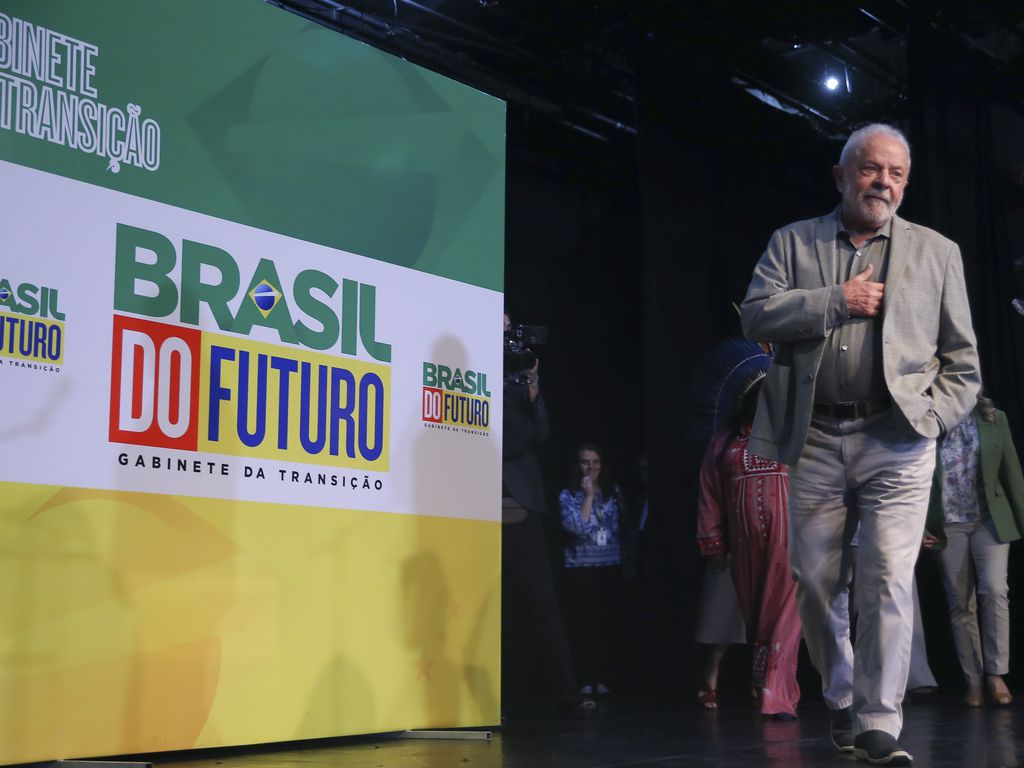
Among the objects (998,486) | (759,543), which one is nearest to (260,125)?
(759,543)

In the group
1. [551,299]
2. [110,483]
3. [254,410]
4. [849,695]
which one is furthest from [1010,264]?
[110,483]

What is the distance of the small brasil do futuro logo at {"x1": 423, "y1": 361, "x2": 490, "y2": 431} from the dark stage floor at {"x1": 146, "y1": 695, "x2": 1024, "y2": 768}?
1.05m

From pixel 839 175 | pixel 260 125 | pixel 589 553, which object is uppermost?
pixel 260 125

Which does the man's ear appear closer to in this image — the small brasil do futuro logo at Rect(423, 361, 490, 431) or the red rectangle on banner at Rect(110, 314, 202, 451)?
the small brasil do futuro logo at Rect(423, 361, 490, 431)

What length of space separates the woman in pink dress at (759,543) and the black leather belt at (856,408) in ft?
6.49

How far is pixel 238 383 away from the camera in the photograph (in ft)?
12.1

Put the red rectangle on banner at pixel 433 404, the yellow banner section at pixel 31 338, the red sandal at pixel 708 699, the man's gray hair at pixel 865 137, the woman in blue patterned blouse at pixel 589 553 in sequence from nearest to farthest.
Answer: the yellow banner section at pixel 31 338, the man's gray hair at pixel 865 137, the red rectangle on banner at pixel 433 404, the red sandal at pixel 708 699, the woman in blue patterned blouse at pixel 589 553

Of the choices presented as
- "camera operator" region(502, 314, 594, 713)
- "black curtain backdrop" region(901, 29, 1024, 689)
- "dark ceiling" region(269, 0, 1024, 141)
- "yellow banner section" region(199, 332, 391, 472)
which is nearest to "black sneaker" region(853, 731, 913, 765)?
"yellow banner section" region(199, 332, 391, 472)

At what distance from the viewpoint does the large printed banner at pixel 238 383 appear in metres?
3.18

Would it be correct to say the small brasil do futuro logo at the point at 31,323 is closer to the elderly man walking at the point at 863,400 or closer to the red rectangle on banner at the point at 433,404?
the red rectangle on banner at the point at 433,404

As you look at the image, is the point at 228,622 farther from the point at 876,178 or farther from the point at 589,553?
the point at 589,553

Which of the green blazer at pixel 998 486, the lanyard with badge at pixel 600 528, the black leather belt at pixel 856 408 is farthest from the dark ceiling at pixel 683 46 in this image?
the black leather belt at pixel 856 408

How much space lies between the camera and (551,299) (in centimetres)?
938

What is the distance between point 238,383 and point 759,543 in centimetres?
296
